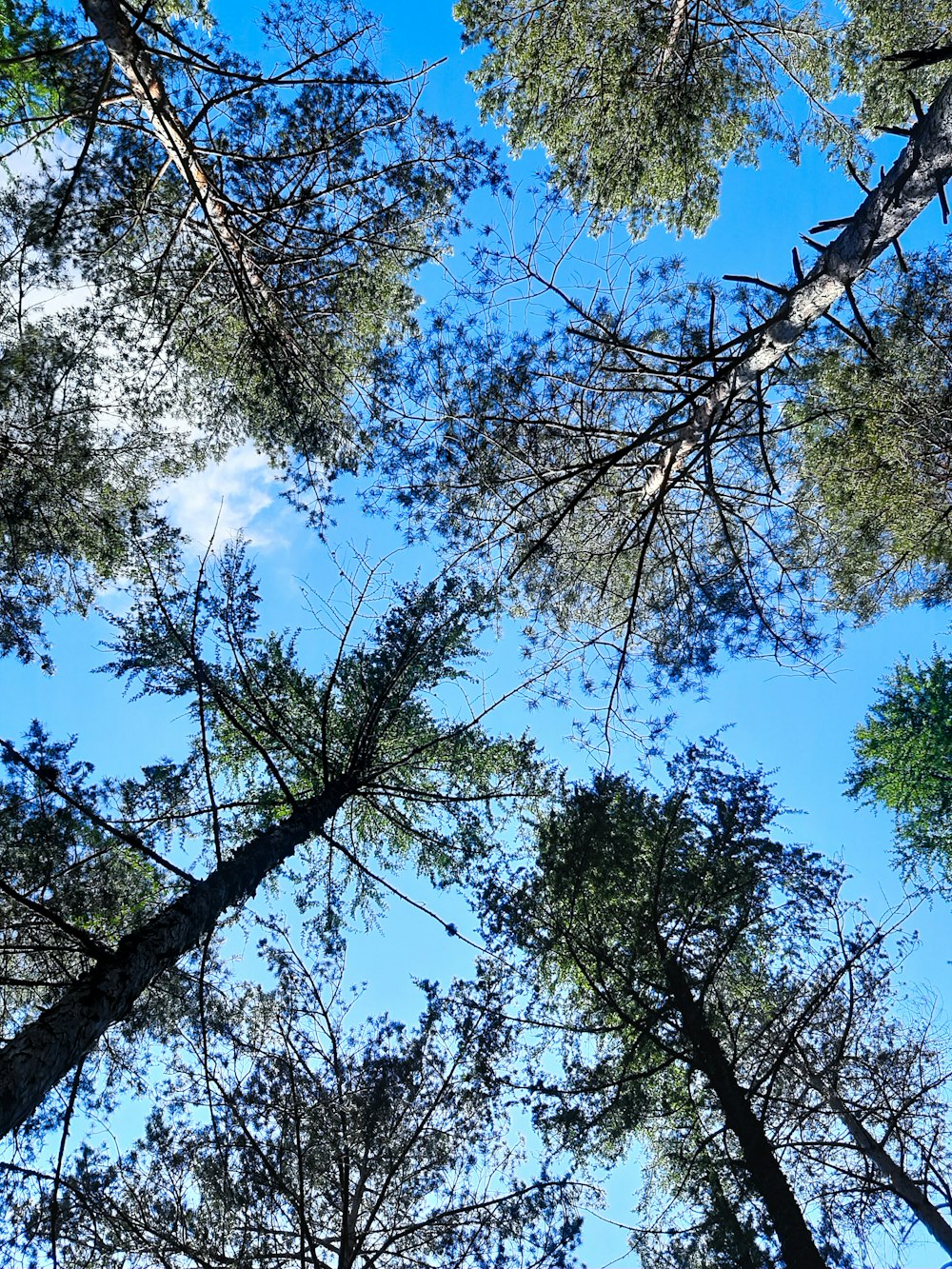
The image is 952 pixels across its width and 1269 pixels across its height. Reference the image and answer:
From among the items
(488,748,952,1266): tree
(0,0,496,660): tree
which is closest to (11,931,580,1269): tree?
(488,748,952,1266): tree

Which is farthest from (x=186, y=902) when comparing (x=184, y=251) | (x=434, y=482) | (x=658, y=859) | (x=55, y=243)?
(x=184, y=251)

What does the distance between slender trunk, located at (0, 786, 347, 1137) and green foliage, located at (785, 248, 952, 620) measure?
7.38 metres

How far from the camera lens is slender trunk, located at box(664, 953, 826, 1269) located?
463 centimetres

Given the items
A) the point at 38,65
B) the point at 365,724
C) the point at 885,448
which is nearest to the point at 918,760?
the point at 885,448

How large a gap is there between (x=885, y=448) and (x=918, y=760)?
697 centimetres

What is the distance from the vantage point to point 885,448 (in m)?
8.84

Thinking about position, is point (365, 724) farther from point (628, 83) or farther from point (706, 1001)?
point (628, 83)

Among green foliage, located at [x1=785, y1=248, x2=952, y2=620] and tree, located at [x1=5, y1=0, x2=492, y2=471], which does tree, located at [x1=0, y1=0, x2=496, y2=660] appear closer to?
tree, located at [x1=5, y1=0, x2=492, y2=471]

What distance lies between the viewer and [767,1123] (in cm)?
666

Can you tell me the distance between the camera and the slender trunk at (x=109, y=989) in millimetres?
3133

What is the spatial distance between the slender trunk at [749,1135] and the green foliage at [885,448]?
5.87 meters

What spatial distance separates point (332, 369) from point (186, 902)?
283 inches

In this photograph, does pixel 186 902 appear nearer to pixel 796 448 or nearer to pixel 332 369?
pixel 332 369

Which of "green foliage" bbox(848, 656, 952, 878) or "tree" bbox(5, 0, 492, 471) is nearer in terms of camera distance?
"tree" bbox(5, 0, 492, 471)
